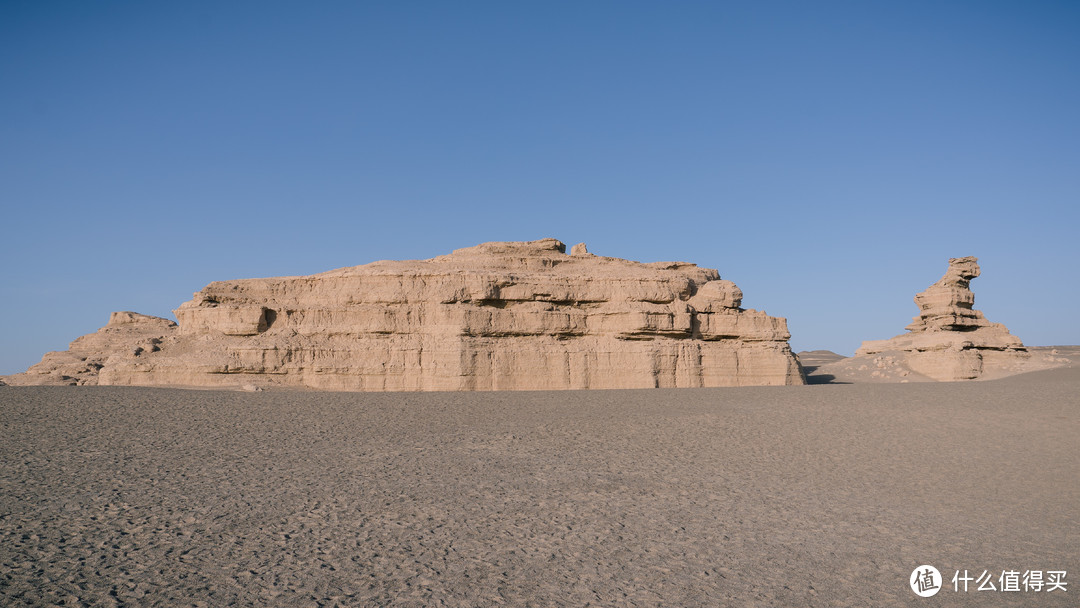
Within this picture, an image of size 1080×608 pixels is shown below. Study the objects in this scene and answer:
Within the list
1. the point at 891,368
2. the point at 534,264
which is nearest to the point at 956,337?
the point at 891,368

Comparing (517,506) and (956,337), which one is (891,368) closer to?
(956,337)

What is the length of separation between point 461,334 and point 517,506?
1329cm

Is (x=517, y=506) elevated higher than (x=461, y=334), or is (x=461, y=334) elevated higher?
(x=461, y=334)

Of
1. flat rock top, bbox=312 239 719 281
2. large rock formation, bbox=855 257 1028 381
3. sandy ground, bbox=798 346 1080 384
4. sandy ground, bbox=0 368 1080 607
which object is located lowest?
sandy ground, bbox=0 368 1080 607

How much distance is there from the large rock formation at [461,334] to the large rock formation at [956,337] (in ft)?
32.0

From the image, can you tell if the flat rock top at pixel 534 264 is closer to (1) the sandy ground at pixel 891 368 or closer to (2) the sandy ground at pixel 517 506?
(1) the sandy ground at pixel 891 368

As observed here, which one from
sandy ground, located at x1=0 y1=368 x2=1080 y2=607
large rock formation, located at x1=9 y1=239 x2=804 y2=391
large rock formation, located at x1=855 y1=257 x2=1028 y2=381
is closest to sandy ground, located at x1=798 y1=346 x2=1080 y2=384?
large rock formation, located at x1=855 y1=257 x2=1028 y2=381

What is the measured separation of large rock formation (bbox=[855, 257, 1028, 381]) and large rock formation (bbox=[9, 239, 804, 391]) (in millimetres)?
9746

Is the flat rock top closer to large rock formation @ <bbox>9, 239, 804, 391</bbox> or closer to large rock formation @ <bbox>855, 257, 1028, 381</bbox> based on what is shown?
large rock formation @ <bbox>9, 239, 804, 391</bbox>

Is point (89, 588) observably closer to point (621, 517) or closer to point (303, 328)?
point (621, 517)

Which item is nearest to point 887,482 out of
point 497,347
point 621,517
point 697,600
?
point 621,517

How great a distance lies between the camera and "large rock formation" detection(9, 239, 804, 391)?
19.4m

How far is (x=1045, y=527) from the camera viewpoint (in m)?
6.31

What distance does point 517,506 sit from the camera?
679 cm
